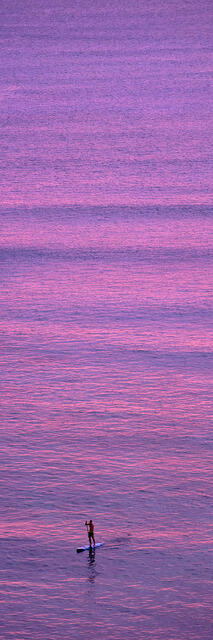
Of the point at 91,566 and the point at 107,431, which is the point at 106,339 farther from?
the point at 91,566

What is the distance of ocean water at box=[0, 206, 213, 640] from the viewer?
48.3 m

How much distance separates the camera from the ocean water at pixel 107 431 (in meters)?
48.3

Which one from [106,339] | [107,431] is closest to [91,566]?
[107,431]

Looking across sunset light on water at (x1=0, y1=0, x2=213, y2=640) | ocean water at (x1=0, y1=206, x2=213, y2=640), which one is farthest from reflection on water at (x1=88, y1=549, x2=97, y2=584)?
sunset light on water at (x1=0, y1=0, x2=213, y2=640)

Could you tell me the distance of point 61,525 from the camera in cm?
5372

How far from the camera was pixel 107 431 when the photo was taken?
63.3 metres

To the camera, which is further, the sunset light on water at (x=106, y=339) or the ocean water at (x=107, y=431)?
the sunset light on water at (x=106, y=339)

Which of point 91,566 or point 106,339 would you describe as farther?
point 106,339

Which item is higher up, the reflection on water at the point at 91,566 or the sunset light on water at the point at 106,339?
the sunset light on water at the point at 106,339

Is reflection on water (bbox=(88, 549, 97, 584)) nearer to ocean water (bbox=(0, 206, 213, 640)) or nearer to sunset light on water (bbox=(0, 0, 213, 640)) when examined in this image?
ocean water (bbox=(0, 206, 213, 640))

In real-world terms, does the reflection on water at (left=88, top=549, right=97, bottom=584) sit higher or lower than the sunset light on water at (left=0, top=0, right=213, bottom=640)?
lower

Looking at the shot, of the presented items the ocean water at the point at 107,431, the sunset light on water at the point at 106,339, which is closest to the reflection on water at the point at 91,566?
the ocean water at the point at 107,431

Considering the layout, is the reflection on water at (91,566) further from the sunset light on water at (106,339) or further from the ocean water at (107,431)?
the sunset light on water at (106,339)

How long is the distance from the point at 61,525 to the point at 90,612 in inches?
275
